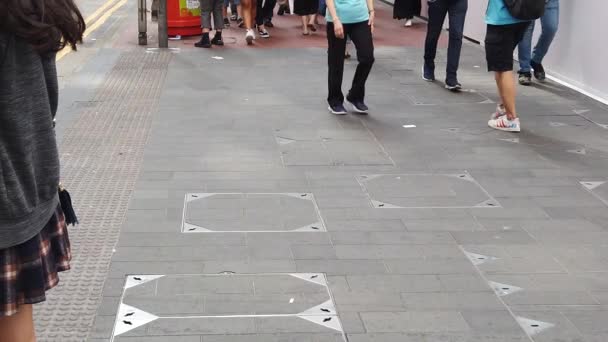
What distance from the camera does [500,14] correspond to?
7.21 m

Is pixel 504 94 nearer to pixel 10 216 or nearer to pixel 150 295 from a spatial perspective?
pixel 150 295

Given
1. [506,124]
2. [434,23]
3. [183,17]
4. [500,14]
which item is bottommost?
[183,17]

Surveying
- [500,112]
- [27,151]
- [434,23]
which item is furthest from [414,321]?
[434,23]

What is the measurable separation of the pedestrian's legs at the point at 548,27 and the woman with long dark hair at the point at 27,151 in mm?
7854

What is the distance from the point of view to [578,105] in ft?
28.0

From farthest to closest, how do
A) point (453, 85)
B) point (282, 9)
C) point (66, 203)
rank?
point (282, 9) < point (453, 85) < point (66, 203)

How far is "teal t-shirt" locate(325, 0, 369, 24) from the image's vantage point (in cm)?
758

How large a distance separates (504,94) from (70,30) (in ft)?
18.8

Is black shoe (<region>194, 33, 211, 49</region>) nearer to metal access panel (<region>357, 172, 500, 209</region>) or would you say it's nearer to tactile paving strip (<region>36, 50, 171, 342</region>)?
tactile paving strip (<region>36, 50, 171, 342</region>)

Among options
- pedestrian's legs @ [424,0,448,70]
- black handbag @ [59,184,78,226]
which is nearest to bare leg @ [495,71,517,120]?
pedestrian's legs @ [424,0,448,70]

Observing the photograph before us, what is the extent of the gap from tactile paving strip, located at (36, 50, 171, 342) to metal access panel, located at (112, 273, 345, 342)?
0.22m

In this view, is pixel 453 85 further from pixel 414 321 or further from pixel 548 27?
pixel 414 321

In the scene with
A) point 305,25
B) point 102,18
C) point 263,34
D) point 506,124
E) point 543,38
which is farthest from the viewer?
point 102,18

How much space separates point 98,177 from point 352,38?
3.03 meters
